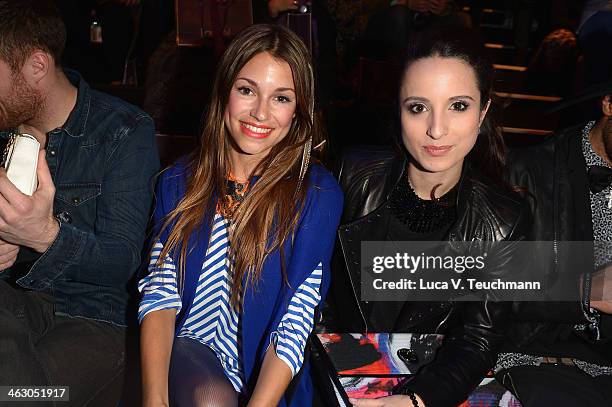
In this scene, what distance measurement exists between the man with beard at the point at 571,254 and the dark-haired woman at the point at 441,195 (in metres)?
0.14

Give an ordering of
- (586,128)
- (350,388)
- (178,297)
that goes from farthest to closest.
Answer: (586,128), (178,297), (350,388)

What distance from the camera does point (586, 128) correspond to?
2.46 metres

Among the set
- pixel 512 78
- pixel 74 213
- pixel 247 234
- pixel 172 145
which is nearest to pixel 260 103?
pixel 247 234

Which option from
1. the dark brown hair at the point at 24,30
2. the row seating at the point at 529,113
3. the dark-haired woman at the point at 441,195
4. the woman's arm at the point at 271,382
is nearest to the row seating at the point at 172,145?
the dark brown hair at the point at 24,30

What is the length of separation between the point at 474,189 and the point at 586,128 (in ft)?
1.71

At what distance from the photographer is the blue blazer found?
2.08 meters

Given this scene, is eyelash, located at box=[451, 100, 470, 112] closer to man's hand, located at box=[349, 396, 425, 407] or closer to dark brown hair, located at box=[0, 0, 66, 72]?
man's hand, located at box=[349, 396, 425, 407]

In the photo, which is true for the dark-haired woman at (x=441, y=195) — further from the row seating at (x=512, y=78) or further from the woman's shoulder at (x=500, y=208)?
the row seating at (x=512, y=78)

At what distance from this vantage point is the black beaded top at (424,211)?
2.26m

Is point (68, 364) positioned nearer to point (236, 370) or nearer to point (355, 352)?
point (236, 370)

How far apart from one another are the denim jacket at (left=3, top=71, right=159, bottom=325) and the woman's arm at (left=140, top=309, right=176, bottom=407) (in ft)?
0.66

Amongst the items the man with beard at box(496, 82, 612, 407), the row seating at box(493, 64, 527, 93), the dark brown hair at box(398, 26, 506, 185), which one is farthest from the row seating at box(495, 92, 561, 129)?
the dark brown hair at box(398, 26, 506, 185)

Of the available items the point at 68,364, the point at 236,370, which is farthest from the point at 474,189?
the point at 68,364

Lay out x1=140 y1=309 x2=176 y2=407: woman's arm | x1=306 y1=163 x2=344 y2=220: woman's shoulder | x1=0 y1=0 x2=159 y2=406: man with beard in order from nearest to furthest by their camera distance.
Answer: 1. x1=140 y1=309 x2=176 y2=407: woman's arm
2. x1=0 y1=0 x2=159 y2=406: man with beard
3. x1=306 y1=163 x2=344 y2=220: woman's shoulder
